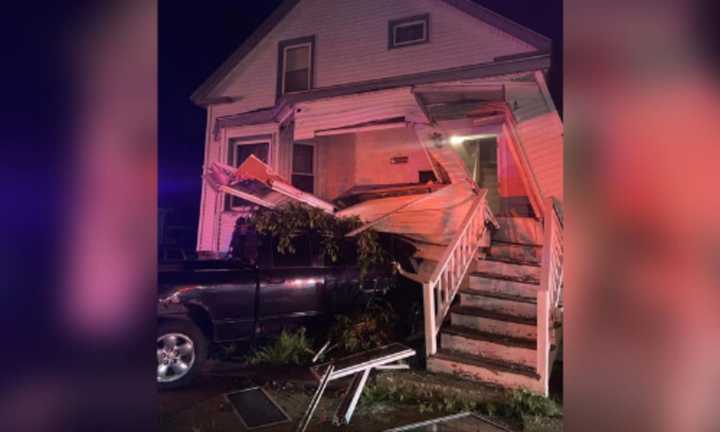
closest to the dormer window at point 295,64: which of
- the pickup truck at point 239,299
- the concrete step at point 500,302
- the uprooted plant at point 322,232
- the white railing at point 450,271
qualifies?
the uprooted plant at point 322,232

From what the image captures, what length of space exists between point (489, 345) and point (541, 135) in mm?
2833

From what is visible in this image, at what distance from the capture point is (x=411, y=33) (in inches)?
261

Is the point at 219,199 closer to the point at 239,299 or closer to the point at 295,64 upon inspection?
the point at 239,299

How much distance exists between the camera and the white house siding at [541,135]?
19.6 ft

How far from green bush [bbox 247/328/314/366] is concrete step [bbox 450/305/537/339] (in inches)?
69.3

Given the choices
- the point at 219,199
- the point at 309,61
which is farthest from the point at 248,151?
the point at 309,61

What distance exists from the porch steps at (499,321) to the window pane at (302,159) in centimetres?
291

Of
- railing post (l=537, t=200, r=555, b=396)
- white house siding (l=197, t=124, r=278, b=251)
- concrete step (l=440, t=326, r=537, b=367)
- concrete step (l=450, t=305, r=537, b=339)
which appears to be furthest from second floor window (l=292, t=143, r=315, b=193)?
railing post (l=537, t=200, r=555, b=396)

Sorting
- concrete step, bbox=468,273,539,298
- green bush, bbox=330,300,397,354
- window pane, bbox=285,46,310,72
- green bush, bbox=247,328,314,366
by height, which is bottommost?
green bush, bbox=247,328,314,366

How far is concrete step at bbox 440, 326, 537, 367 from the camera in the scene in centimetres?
478

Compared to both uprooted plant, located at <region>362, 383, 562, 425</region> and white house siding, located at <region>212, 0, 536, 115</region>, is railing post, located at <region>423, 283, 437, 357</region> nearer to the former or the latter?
uprooted plant, located at <region>362, 383, 562, 425</region>
